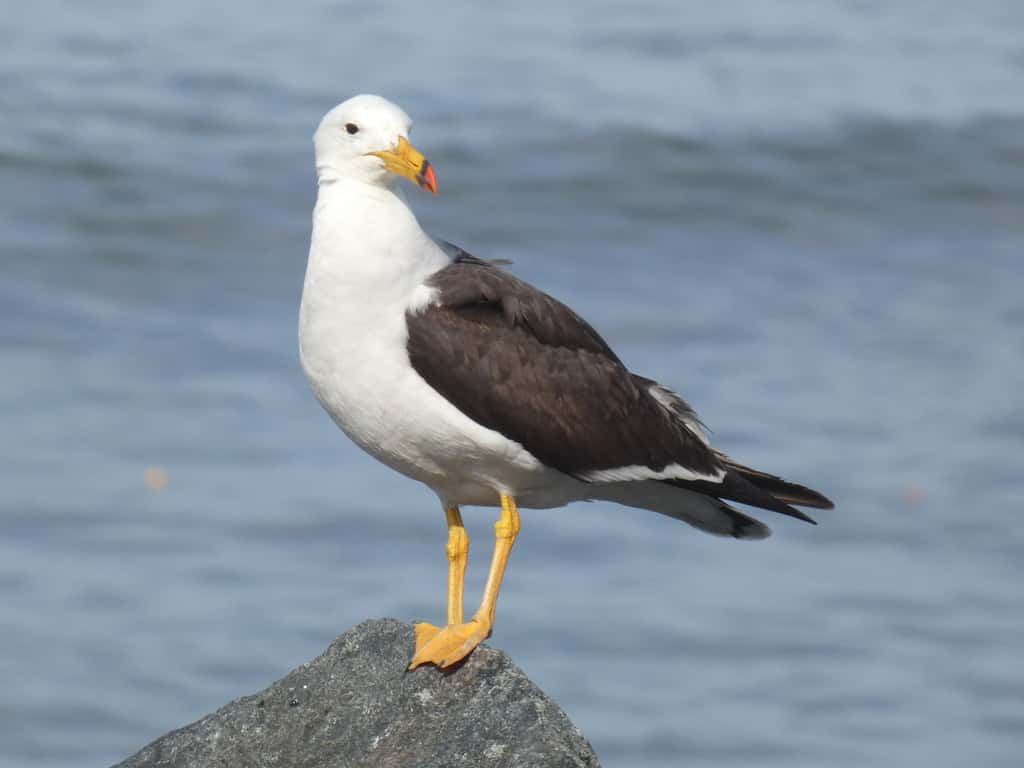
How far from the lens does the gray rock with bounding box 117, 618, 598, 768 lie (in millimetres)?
5922

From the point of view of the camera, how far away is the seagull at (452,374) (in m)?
6.37

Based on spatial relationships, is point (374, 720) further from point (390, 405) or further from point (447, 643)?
point (390, 405)

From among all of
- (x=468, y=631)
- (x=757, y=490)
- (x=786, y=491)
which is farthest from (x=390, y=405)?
(x=786, y=491)

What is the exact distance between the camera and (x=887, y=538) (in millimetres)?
14195

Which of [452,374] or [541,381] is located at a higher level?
[541,381]

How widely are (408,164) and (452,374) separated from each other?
0.69 meters

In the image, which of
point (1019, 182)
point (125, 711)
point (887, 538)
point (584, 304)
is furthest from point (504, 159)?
point (125, 711)

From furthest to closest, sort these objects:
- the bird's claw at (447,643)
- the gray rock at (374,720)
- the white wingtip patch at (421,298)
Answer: the white wingtip patch at (421,298) < the bird's claw at (447,643) < the gray rock at (374,720)

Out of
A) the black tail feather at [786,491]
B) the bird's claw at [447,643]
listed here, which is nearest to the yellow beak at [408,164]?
the bird's claw at [447,643]

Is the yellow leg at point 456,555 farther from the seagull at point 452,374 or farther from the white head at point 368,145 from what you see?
the white head at point 368,145

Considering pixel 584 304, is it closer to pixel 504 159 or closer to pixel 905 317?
pixel 905 317

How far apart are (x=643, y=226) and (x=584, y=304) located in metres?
3.29

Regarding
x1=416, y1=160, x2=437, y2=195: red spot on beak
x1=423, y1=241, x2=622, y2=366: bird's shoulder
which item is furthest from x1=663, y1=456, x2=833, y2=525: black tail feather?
x1=416, y1=160, x2=437, y2=195: red spot on beak

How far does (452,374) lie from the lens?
255 inches
